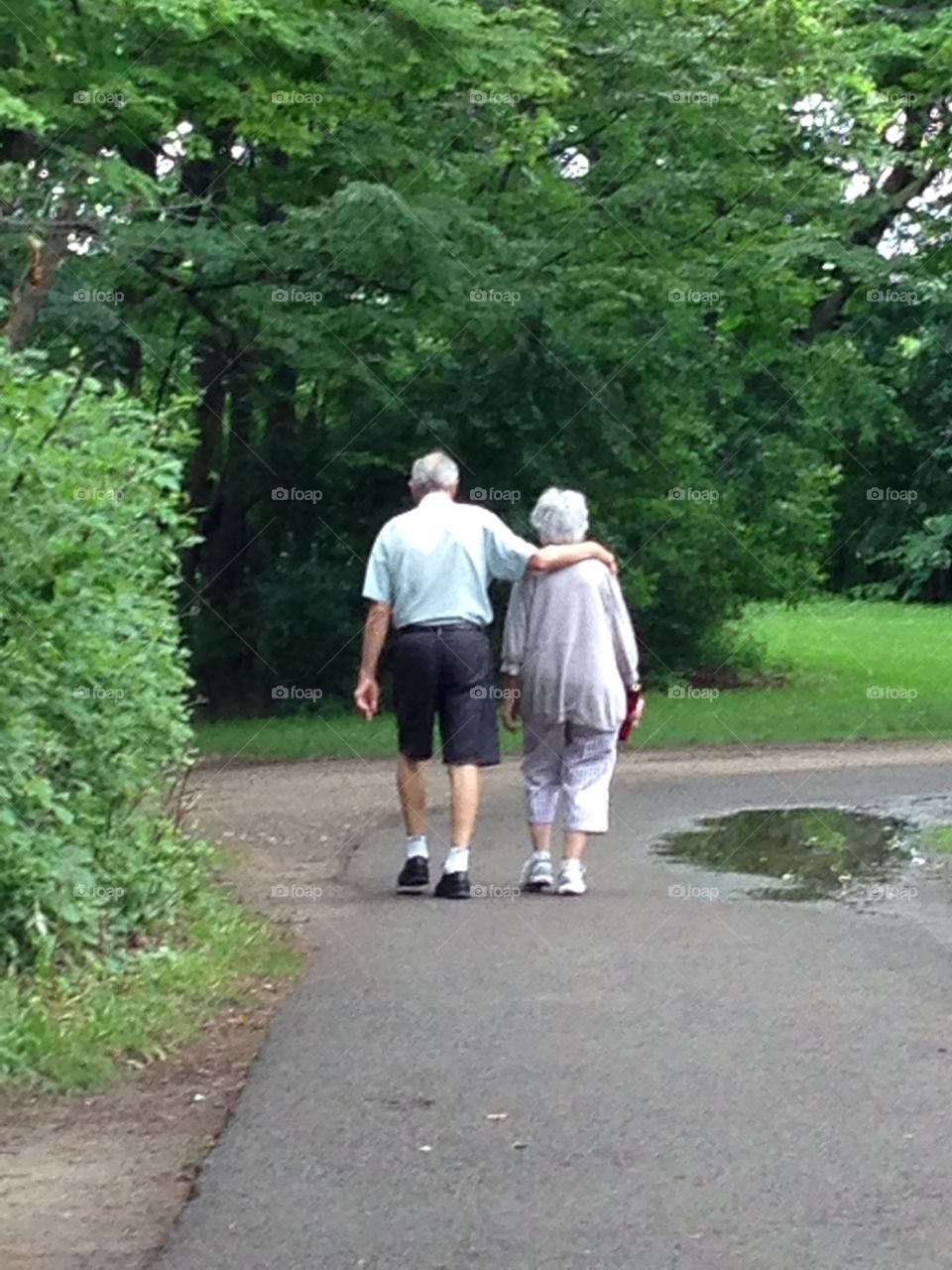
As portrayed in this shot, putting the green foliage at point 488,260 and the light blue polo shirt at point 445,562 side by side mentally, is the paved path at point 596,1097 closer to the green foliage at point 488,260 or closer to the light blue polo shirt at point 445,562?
the light blue polo shirt at point 445,562

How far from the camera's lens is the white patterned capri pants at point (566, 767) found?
452 inches

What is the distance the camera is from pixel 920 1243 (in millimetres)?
5480

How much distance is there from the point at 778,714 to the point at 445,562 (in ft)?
43.6

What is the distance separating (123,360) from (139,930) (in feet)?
45.0

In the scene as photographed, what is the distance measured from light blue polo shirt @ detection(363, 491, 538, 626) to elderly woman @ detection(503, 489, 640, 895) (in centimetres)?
25

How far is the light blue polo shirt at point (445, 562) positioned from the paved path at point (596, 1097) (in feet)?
4.25

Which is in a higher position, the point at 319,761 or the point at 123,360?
the point at 123,360

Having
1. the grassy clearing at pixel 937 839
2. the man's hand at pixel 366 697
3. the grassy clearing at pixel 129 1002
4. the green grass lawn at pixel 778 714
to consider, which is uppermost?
the man's hand at pixel 366 697

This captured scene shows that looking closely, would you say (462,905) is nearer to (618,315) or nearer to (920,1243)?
(920,1243)

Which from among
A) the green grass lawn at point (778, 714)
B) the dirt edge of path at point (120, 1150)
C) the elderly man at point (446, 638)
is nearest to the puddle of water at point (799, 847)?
the elderly man at point (446, 638)

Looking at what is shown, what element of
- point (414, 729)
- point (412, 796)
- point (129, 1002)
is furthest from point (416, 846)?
point (129, 1002)

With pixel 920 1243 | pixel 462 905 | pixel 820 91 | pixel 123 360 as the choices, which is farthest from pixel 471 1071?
pixel 820 91

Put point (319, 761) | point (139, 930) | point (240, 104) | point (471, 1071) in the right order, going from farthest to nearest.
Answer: point (319, 761) < point (240, 104) < point (139, 930) < point (471, 1071)

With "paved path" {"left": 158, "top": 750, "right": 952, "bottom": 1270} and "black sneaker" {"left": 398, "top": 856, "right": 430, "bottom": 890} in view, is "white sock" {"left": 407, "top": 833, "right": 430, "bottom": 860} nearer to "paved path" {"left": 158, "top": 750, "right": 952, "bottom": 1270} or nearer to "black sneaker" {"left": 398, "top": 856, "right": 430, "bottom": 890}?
"black sneaker" {"left": 398, "top": 856, "right": 430, "bottom": 890}
